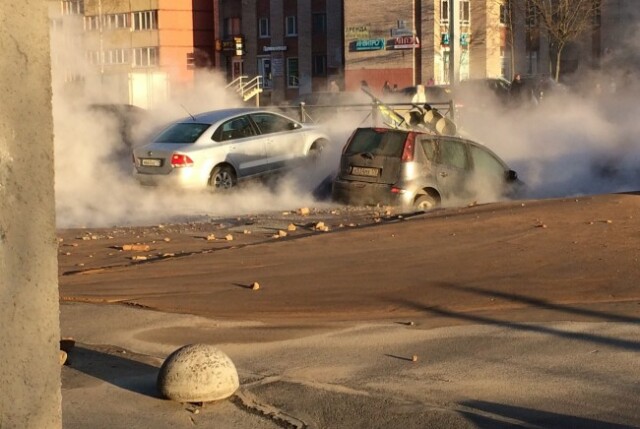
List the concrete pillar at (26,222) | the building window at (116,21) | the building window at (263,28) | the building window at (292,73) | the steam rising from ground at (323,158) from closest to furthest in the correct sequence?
the concrete pillar at (26,222), the steam rising from ground at (323,158), the building window at (116,21), the building window at (292,73), the building window at (263,28)

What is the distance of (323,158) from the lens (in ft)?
67.5

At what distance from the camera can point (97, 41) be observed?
34.1 metres

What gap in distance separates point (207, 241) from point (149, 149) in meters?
6.30

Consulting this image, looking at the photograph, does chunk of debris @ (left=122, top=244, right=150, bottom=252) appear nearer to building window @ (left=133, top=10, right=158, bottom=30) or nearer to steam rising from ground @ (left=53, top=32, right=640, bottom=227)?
steam rising from ground @ (left=53, top=32, right=640, bottom=227)

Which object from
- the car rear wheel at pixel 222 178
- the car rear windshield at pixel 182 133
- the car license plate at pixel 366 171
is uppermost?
the car rear windshield at pixel 182 133

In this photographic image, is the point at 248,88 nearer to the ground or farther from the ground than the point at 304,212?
farther from the ground

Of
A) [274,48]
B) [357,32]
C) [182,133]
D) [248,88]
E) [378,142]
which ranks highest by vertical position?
[357,32]

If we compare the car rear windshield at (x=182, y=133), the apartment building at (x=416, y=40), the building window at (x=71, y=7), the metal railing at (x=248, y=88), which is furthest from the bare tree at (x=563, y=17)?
the car rear windshield at (x=182, y=133)

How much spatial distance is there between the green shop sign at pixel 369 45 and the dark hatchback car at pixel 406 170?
43270 mm

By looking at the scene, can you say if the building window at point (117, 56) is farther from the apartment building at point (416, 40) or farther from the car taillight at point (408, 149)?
the car taillight at point (408, 149)

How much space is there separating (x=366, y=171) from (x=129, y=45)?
116ft

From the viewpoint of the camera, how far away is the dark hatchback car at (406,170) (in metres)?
15.8

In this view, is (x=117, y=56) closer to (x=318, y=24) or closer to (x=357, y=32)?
(x=357, y=32)

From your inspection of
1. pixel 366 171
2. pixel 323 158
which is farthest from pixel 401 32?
pixel 366 171
